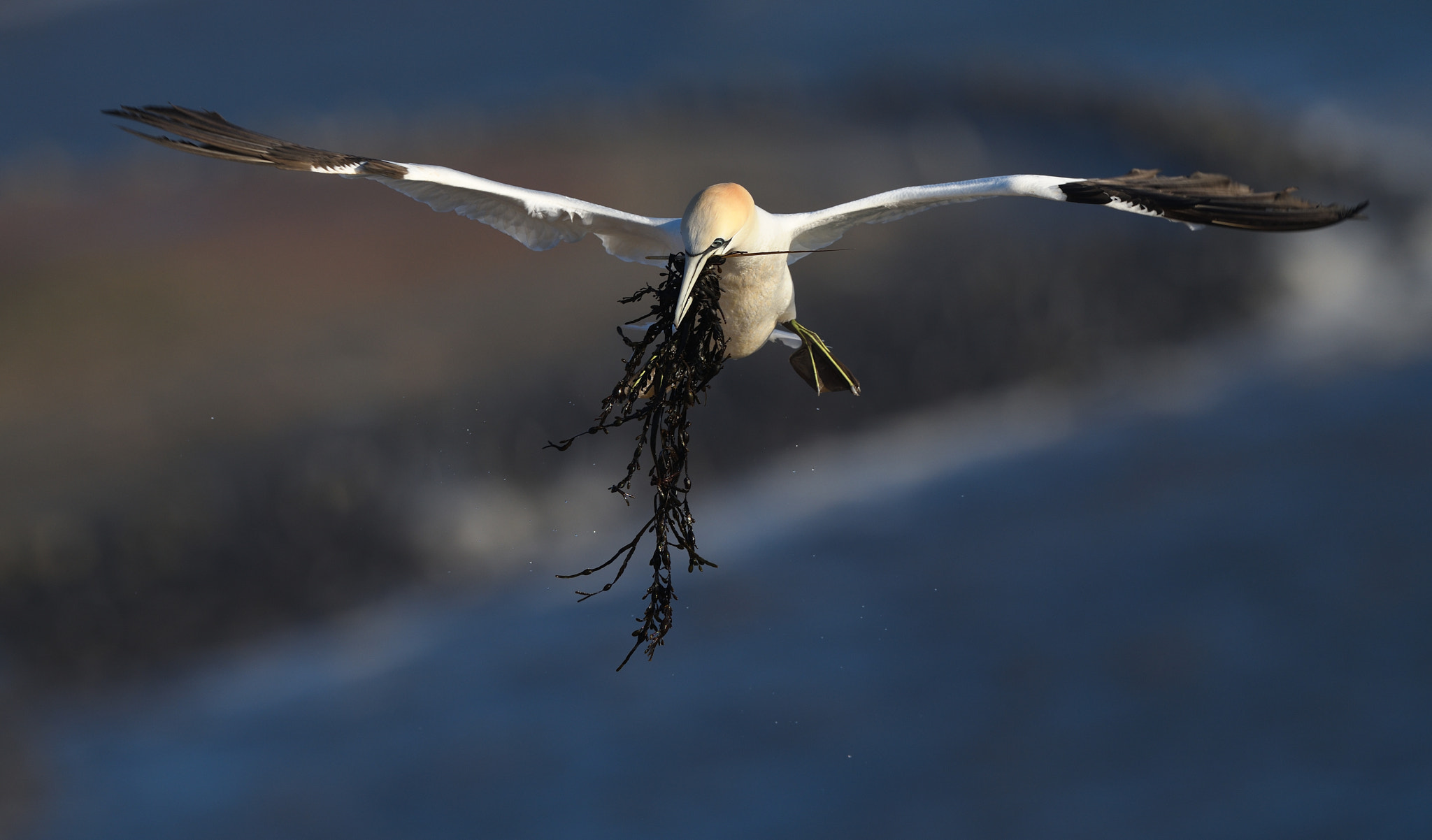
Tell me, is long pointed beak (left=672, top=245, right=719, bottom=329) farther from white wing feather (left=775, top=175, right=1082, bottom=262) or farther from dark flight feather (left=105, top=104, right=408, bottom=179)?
dark flight feather (left=105, top=104, right=408, bottom=179)

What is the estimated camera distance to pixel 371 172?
325 inches

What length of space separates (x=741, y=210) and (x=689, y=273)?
0.47 m

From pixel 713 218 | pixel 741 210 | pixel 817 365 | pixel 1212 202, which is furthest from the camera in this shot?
pixel 817 365

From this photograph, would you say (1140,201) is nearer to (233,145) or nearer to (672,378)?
(672,378)

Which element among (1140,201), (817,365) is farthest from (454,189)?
(1140,201)

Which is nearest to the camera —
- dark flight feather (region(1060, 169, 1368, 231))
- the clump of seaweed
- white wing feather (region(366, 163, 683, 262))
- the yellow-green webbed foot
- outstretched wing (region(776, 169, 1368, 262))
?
dark flight feather (region(1060, 169, 1368, 231))

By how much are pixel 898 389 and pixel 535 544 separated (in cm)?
722

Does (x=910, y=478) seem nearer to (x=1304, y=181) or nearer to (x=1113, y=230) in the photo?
(x=1113, y=230)

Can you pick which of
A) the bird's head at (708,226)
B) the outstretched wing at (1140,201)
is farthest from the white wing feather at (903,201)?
the bird's head at (708,226)

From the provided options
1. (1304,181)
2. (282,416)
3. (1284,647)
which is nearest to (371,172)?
(282,416)

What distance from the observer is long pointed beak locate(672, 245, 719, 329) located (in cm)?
722

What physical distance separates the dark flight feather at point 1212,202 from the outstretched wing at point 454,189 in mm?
2554

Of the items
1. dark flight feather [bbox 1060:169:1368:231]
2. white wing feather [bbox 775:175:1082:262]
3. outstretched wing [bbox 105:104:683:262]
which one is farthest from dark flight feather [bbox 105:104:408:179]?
dark flight feather [bbox 1060:169:1368:231]

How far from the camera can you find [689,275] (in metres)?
7.28
